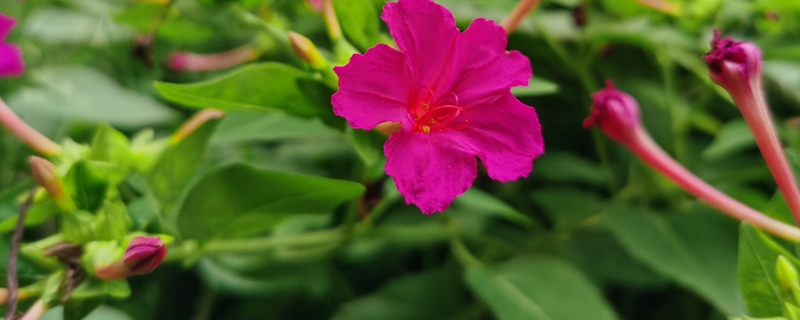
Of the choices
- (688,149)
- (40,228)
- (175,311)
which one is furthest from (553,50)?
(40,228)

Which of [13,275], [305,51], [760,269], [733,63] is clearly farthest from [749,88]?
[13,275]

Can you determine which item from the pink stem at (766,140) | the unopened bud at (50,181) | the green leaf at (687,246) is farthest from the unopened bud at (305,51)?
the green leaf at (687,246)

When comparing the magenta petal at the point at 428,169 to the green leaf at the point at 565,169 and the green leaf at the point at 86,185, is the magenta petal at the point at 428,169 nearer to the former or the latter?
the green leaf at the point at 86,185

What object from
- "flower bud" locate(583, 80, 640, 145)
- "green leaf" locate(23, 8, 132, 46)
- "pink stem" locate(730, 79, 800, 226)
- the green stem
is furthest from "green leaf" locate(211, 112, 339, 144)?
"green leaf" locate(23, 8, 132, 46)

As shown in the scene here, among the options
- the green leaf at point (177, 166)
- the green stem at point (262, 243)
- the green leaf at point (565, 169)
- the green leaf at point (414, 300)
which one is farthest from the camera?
the green leaf at point (565, 169)

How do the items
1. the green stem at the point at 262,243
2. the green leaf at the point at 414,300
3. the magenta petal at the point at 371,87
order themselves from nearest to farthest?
the magenta petal at the point at 371,87, the green stem at the point at 262,243, the green leaf at the point at 414,300

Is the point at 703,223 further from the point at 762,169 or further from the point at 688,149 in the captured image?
the point at 688,149
